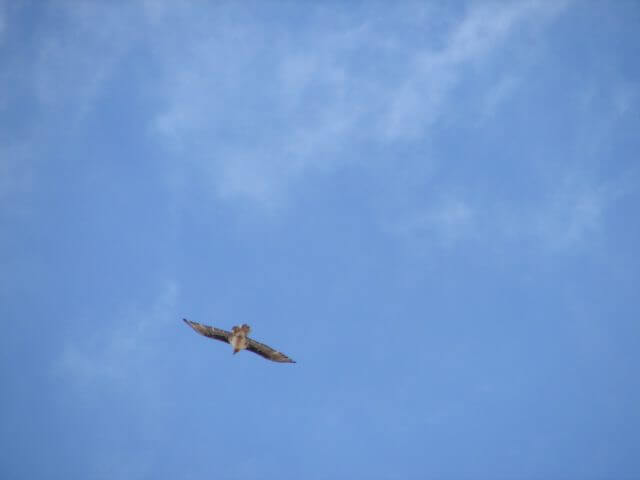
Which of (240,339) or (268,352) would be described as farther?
(268,352)

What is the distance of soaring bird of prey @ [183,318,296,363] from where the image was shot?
33.0 metres

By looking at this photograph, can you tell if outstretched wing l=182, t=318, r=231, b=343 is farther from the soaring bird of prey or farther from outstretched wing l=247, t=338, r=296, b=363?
outstretched wing l=247, t=338, r=296, b=363

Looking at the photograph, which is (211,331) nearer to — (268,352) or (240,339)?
(240,339)

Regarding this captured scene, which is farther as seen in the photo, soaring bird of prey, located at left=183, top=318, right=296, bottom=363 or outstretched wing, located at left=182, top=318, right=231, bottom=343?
outstretched wing, located at left=182, top=318, right=231, bottom=343

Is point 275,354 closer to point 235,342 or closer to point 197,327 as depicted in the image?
point 235,342

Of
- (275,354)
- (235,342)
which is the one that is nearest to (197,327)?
(235,342)

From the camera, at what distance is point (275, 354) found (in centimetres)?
3422

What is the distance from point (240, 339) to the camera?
33.2 m

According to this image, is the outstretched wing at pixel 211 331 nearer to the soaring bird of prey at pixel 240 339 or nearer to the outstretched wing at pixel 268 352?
the soaring bird of prey at pixel 240 339

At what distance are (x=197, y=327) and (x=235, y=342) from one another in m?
2.50

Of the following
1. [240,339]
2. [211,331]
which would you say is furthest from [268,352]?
[211,331]

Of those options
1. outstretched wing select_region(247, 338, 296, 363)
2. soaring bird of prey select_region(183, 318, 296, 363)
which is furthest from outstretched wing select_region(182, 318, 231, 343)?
outstretched wing select_region(247, 338, 296, 363)

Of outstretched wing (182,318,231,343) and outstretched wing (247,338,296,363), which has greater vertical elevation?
outstretched wing (182,318,231,343)

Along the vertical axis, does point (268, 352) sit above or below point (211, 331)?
below
